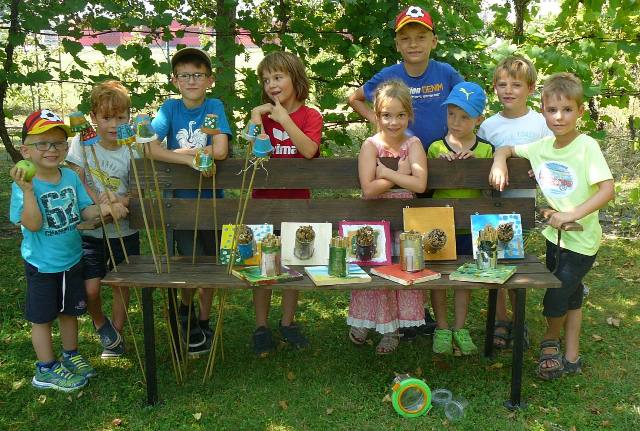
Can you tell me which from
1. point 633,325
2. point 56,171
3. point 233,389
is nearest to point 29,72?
point 56,171

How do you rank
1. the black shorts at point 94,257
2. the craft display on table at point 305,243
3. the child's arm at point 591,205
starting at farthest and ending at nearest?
the black shorts at point 94,257 → the craft display on table at point 305,243 → the child's arm at point 591,205

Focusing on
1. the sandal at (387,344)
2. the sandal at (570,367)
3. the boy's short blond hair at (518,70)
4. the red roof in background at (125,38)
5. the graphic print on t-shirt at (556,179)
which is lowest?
the sandal at (570,367)

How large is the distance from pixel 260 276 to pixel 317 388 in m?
0.84

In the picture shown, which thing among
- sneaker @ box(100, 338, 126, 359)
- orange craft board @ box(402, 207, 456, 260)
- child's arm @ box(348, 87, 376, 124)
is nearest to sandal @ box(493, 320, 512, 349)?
orange craft board @ box(402, 207, 456, 260)

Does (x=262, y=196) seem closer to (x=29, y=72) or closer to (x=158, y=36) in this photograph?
(x=158, y=36)

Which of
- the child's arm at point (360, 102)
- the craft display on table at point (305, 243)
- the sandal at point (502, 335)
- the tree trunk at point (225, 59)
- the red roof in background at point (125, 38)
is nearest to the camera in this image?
the craft display on table at point (305, 243)

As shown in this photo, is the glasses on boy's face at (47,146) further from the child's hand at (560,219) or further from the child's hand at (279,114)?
the child's hand at (560,219)

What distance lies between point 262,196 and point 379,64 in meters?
1.95

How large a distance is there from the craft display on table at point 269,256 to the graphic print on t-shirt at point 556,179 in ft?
5.02

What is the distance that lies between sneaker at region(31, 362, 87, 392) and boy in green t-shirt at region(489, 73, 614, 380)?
265cm

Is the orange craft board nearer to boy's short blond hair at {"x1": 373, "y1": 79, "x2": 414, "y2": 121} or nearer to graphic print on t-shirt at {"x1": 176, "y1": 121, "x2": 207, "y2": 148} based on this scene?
boy's short blond hair at {"x1": 373, "y1": 79, "x2": 414, "y2": 121}

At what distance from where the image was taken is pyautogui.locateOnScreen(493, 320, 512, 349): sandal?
13.1ft

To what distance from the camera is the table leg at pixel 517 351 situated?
3162 mm

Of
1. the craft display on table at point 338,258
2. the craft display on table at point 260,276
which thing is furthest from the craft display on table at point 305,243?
the craft display on table at point 338,258
